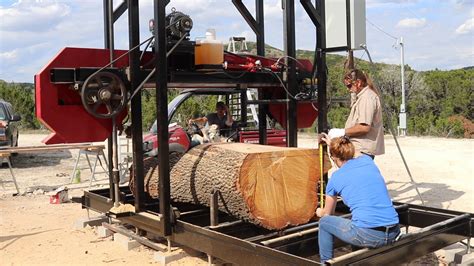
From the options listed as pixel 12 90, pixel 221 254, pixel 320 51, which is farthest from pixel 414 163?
pixel 12 90

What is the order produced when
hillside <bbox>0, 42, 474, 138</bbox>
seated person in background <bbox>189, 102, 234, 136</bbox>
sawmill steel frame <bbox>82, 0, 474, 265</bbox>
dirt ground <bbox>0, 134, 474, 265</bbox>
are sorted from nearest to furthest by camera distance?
sawmill steel frame <bbox>82, 0, 474, 265</bbox>
dirt ground <bbox>0, 134, 474, 265</bbox>
seated person in background <bbox>189, 102, 234, 136</bbox>
hillside <bbox>0, 42, 474, 138</bbox>

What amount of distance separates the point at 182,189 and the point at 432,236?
8.08 feet

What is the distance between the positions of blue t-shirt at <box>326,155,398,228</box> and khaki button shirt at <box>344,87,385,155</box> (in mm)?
1442

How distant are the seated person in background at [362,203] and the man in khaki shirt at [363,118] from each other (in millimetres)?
1249

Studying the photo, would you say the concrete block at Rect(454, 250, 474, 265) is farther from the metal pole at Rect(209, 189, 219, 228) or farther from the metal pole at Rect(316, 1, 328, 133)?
the metal pole at Rect(209, 189, 219, 228)

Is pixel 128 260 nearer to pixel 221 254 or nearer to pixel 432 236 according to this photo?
pixel 221 254

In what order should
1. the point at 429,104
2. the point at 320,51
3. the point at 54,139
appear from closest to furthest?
the point at 54,139, the point at 320,51, the point at 429,104

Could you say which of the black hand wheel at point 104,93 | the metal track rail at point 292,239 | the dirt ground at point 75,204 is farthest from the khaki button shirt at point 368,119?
the black hand wheel at point 104,93

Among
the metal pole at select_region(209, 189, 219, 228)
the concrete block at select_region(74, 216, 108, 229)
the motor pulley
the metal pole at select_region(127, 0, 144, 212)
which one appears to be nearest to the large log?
the metal pole at select_region(209, 189, 219, 228)

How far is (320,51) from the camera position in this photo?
232 inches

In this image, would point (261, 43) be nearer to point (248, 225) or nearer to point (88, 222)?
point (248, 225)

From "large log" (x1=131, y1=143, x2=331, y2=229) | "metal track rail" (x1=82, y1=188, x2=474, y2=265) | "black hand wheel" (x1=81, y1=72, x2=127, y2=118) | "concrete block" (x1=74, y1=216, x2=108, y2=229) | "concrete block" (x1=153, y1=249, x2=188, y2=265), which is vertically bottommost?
"concrete block" (x1=153, y1=249, x2=188, y2=265)

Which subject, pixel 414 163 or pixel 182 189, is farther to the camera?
pixel 414 163

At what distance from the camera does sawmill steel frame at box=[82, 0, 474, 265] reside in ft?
12.8
